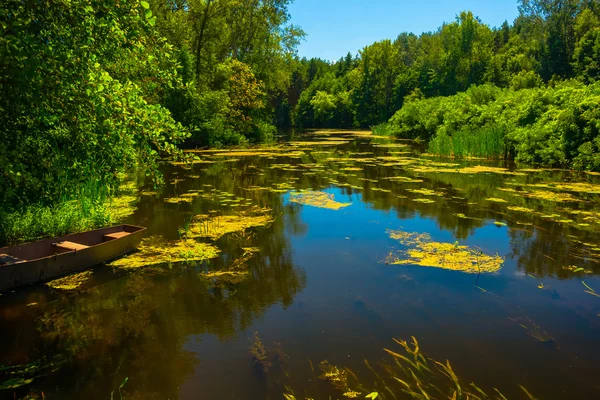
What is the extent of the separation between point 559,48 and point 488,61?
9.77 metres

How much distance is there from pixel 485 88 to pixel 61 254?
2712cm

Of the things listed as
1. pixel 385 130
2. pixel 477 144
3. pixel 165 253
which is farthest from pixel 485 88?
pixel 165 253

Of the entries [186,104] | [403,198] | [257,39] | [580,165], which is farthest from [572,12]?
[403,198]

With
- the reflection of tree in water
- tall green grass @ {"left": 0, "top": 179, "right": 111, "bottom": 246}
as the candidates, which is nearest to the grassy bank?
tall green grass @ {"left": 0, "top": 179, "right": 111, "bottom": 246}

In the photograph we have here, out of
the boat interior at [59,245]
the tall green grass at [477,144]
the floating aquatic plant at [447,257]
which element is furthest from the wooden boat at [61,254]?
the tall green grass at [477,144]

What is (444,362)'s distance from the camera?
398 cm

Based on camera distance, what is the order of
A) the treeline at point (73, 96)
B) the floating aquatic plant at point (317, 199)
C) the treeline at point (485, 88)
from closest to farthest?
the treeline at point (73, 96) → the floating aquatic plant at point (317, 199) → the treeline at point (485, 88)

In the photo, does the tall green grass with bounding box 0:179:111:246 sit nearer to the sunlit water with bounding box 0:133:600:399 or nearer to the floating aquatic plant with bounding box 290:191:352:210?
the sunlit water with bounding box 0:133:600:399

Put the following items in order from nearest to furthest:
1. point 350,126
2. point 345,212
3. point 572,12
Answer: point 345,212
point 572,12
point 350,126

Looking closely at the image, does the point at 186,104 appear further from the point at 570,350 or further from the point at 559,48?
the point at 559,48

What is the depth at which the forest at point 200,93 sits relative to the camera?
4.38 metres

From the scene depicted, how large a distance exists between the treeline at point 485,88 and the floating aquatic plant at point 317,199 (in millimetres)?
10398

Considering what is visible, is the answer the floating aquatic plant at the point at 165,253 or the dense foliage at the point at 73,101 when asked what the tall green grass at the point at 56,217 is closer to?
the dense foliage at the point at 73,101

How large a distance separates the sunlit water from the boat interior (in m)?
0.50
